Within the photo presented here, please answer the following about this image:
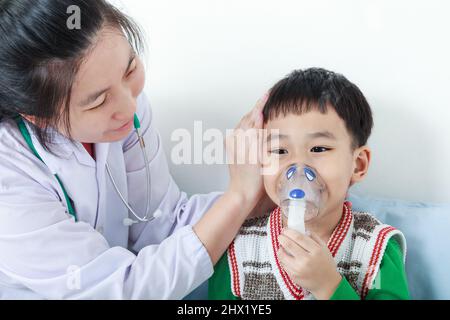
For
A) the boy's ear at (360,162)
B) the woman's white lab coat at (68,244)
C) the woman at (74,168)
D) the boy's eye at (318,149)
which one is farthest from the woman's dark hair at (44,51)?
the boy's ear at (360,162)

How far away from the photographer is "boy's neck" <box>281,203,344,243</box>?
1137mm

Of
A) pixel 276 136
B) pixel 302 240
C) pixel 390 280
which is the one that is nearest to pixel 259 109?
pixel 276 136

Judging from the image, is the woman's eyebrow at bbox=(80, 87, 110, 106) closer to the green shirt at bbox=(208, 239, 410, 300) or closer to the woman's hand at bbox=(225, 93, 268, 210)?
the woman's hand at bbox=(225, 93, 268, 210)

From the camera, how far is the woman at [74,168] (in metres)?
0.94

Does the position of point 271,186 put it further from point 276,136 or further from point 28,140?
point 28,140

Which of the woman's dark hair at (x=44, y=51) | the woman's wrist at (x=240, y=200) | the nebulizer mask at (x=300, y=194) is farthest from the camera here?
the woman's wrist at (x=240, y=200)

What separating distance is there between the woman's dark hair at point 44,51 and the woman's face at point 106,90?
0.01m

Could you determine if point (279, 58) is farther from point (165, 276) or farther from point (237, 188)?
point (165, 276)

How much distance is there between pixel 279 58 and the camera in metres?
1.40

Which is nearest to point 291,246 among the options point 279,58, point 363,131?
point 363,131

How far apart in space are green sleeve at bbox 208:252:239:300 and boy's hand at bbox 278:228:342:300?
0.74 feet

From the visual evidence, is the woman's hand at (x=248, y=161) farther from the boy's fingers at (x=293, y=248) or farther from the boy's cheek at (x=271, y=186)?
→ the boy's fingers at (x=293, y=248)

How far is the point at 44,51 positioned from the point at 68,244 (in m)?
0.36

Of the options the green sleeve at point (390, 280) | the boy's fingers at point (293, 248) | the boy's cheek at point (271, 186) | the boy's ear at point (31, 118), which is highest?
the boy's ear at point (31, 118)
